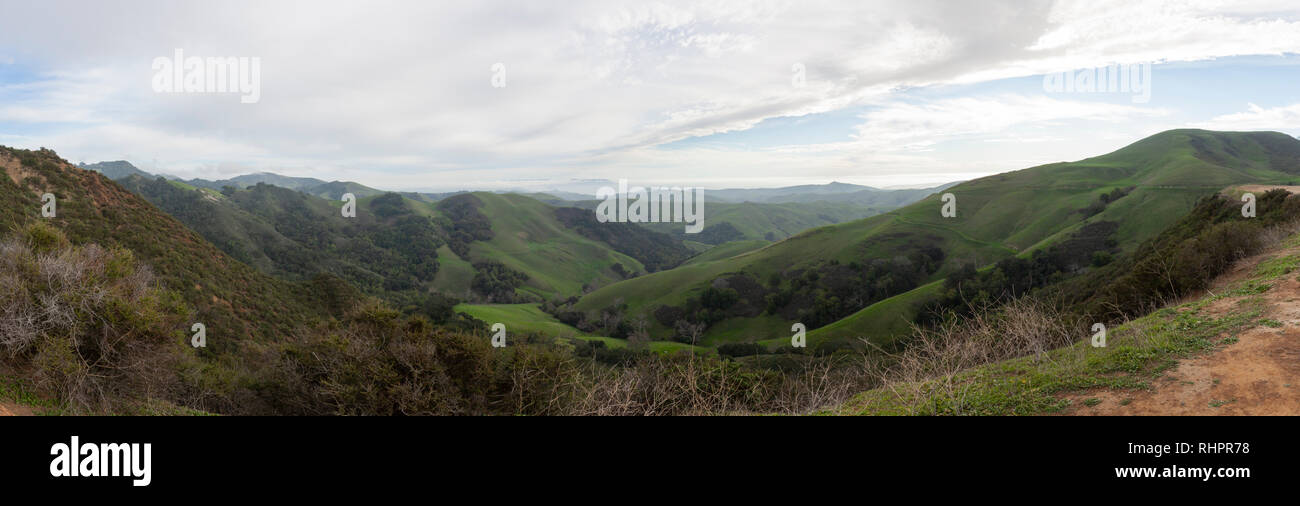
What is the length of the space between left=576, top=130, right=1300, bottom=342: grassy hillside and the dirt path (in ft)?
153

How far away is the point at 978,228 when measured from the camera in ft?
310

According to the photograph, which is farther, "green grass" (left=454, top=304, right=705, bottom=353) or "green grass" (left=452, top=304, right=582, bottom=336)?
"green grass" (left=452, top=304, right=582, bottom=336)

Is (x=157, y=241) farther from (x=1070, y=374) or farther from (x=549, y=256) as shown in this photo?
(x=549, y=256)

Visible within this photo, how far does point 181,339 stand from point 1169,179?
13773 centimetres

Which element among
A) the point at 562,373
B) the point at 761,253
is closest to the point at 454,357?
the point at 562,373

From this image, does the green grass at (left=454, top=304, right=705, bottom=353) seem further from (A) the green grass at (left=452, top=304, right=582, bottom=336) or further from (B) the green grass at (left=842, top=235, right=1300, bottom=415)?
(B) the green grass at (left=842, top=235, right=1300, bottom=415)

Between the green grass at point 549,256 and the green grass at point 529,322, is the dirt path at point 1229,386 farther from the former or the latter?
the green grass at point 549,256

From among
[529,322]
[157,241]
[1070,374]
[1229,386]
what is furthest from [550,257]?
[1229,386]

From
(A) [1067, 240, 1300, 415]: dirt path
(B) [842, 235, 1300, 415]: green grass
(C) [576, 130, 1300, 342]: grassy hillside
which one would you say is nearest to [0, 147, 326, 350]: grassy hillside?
(B) [842, 235, 1300, 415]: green grass

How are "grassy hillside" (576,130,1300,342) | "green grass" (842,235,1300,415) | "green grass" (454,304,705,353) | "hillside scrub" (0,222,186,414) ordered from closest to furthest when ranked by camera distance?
"green grass" (842,235,1300,415) < "hillside scrub" (0,222,186,414) < "green grass" (454,304,705,353) < "grassy hillside" (576,130,1300,342)

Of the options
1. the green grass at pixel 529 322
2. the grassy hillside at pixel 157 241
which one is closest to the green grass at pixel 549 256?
the green grass at pixel 529 322

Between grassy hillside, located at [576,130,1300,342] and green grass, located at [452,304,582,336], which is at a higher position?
grassy hillside, located at [576,130,1300,342]

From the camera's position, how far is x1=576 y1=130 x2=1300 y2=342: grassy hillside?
68.1 metres

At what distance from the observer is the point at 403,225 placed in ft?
566
